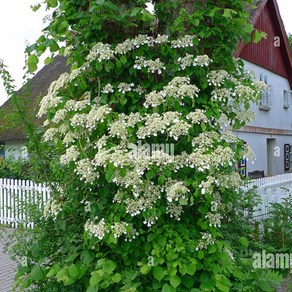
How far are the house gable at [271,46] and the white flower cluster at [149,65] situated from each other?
11.5 metres

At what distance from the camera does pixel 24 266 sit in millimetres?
3627

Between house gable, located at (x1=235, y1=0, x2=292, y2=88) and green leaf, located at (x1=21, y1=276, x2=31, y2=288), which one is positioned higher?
house gable, located at (x1=235, y1=0, x2=292, y2=88)

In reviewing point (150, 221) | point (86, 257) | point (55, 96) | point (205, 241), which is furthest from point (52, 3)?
point (205, 241)

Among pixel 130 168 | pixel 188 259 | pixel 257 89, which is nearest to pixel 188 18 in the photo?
pixel 257 89

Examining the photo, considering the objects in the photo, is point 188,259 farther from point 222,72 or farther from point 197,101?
point 222,72

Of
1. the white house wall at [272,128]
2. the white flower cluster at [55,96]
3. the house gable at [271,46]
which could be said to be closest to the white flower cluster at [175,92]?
the white flower cluster at [55,96]

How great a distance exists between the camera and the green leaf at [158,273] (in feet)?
10.0

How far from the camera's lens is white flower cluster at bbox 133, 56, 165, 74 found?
3.34 metres

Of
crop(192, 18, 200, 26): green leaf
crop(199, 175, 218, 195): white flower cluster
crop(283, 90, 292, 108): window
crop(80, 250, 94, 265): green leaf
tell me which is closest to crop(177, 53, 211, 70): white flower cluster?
crop(192, 18, 200, 26): green leaf

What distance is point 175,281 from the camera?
2.97 metres

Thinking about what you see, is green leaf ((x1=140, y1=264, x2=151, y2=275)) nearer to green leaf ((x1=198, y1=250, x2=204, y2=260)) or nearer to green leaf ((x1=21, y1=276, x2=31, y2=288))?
green leaf ((x1=198, y1=250, x2=204, y2=260))

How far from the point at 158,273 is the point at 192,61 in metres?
1.79

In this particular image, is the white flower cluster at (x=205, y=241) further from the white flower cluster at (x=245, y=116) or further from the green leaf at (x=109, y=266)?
the white flower cluster at (x=245, y=116)

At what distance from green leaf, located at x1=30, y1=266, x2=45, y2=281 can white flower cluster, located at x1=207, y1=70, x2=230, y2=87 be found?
223cm
